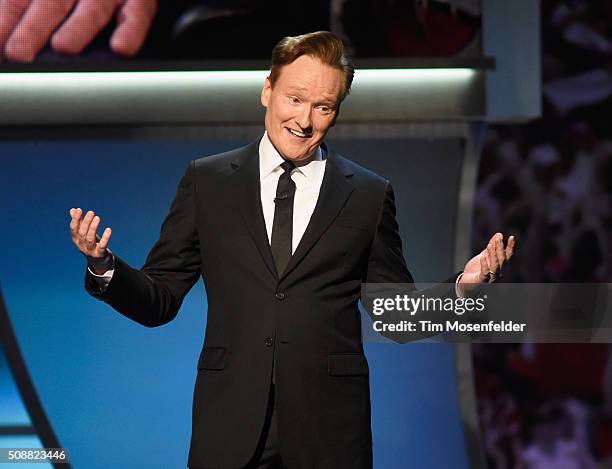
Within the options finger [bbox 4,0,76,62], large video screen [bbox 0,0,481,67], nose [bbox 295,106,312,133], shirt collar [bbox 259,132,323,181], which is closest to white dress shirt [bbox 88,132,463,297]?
shirt collar [bbox 259,132,323,181]

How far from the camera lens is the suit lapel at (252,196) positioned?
2170 mm

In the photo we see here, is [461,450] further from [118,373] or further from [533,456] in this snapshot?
[118,373]

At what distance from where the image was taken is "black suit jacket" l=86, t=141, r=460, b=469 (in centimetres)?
212

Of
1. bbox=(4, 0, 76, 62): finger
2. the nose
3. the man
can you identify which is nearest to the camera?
the man

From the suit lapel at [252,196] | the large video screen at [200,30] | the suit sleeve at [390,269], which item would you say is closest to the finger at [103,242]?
the suit lapel at [252,196]

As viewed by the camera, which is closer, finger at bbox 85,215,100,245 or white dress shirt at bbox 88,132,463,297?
finger at bbox 85,215,100,245

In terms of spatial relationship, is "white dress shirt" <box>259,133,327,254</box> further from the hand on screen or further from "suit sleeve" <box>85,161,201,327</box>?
the hand on screen

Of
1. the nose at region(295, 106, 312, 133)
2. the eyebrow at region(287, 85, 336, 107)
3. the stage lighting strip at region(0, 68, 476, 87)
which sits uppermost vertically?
the stage lighting strip at region(0, 68, 476, 87)

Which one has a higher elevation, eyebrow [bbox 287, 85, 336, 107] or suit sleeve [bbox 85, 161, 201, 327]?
eyebrow [bbox 287, 85, 336, 107]

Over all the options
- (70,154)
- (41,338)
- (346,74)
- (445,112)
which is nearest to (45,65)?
(70,154)

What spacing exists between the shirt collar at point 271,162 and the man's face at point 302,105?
0.9 inches

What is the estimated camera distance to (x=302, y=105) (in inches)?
88.0

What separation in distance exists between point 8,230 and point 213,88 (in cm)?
99

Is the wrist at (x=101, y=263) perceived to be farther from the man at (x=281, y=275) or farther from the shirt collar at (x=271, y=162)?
the shirt collar at (x=271, y=162)
